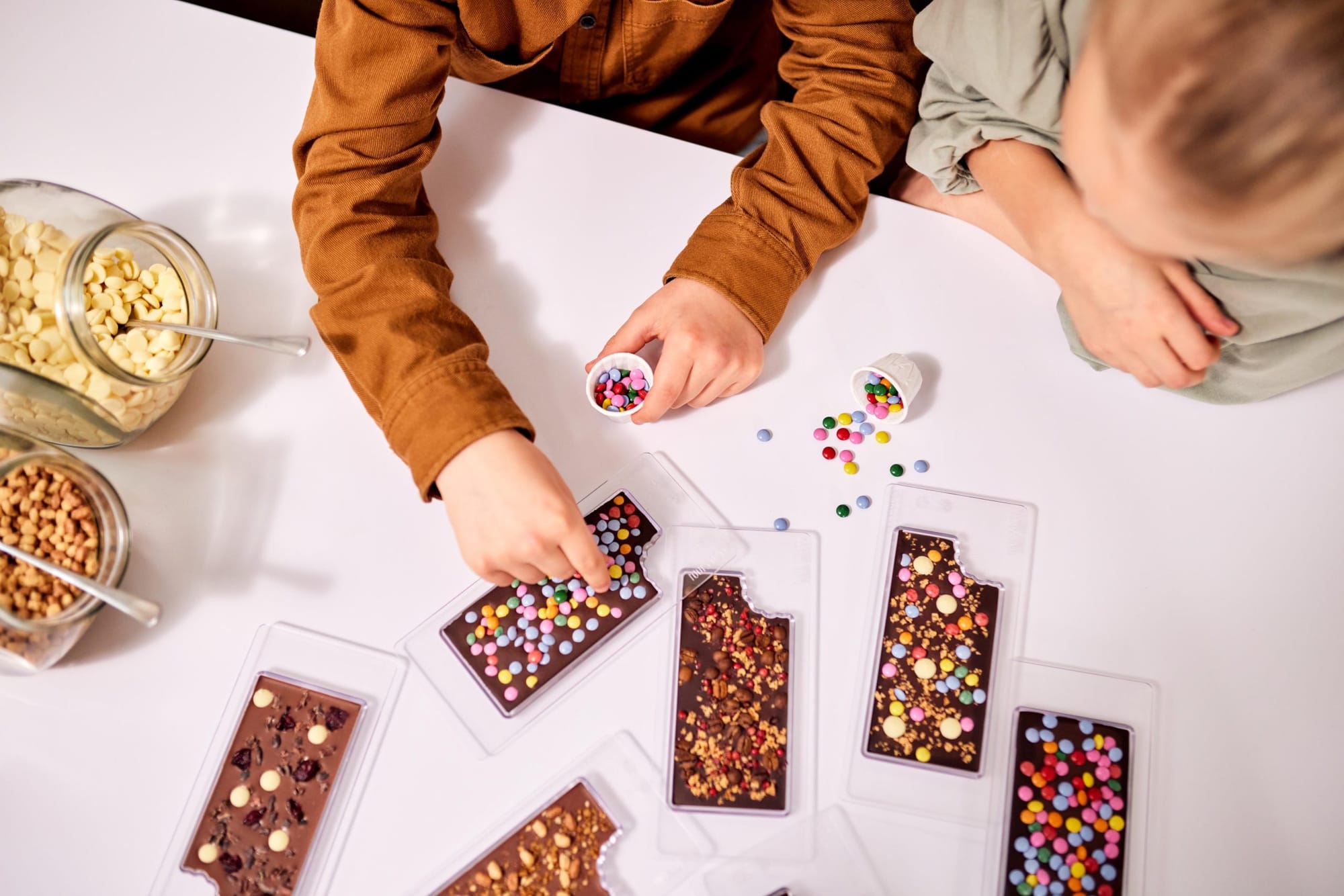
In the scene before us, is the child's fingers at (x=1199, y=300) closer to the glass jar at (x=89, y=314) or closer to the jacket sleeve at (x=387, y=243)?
Result: the jacket sleeve at (x=387, y=243)

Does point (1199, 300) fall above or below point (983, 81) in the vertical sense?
below

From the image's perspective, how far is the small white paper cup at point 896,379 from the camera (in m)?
0.81

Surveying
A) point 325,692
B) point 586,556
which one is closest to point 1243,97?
point 586,556

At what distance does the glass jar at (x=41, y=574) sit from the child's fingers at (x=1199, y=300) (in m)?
0.92

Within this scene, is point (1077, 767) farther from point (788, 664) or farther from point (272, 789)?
point (272, 789)

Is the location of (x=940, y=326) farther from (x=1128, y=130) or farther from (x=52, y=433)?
(x=52, y=433)

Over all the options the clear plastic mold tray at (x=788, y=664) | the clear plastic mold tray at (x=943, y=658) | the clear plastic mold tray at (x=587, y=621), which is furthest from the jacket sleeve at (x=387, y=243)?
the clear plastic mold tray at (x=943, y=658)

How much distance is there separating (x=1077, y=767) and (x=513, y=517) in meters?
0.52

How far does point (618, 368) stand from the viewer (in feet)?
2.72

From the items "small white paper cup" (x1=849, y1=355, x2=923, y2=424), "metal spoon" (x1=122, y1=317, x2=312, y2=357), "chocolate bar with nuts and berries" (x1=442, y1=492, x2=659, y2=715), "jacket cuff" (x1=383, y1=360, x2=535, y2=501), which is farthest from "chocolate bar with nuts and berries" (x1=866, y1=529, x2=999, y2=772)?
"metal spoon" (x1=122, y1=317, x2=312, y2=357)

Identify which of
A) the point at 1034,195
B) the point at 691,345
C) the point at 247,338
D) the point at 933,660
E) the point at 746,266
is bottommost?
the point at 933,660

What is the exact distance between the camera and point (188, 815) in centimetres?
71

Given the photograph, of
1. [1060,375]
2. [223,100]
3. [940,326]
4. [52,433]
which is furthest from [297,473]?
[1060,375]

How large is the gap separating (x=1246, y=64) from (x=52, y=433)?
3.04ft
